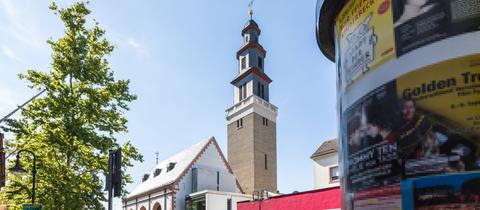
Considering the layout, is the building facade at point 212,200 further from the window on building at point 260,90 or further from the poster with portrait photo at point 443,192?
the poster with portrait photo at point 443,192

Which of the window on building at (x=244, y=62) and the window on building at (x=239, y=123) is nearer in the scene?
the window on building at (x=239, y=123)

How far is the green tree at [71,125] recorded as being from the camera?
1786cm

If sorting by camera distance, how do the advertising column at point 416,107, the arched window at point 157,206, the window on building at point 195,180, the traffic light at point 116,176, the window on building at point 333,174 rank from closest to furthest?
1. the advertising column at point 416,107
2. the traffic light at point 116,176
3. the window on building at point 333,174
4. the window on building at point 195,180
5. the arched window at point 157,206

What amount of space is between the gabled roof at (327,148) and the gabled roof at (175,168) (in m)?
19.7

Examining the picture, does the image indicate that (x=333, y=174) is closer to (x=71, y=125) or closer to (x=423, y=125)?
(x=71, y=125)

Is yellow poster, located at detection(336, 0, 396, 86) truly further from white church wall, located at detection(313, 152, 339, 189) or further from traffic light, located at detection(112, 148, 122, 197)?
white church wall, located at detection(313, 152, 339, 189)

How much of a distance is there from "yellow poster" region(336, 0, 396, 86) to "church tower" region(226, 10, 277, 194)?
48.7 m

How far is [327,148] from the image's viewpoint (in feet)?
91.5

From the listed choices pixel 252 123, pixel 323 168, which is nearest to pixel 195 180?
pixel 252 123

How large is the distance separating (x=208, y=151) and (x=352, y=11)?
43.9 meters

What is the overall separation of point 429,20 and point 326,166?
23.7 metres

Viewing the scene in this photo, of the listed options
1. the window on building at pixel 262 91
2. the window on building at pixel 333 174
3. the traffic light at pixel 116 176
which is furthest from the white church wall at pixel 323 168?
the window on building at pixel 262 91

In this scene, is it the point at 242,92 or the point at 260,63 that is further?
the point at 260,63

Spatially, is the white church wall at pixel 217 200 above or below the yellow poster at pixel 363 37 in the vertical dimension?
below
